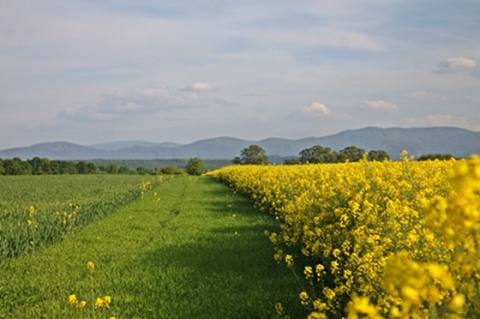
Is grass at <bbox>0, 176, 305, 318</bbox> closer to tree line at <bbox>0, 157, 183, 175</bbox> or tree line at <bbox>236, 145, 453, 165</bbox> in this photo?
tree line at <bbox>236, 145, 453, 165</bbox>

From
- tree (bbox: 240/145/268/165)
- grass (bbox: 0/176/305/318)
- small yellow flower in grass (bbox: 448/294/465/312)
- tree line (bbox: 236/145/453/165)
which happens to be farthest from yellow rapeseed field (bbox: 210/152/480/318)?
tree (bbox: 240/145/268/165)

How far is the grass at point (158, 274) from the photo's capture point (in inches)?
314

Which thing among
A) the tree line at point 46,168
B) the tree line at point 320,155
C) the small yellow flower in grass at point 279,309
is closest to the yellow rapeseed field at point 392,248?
the small yellow flower in grass at point 279,309

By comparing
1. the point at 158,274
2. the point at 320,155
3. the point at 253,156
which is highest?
the point at 253,156

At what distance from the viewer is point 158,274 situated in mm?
10109

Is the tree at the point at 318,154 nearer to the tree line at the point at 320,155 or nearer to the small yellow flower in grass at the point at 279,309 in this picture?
the tree line at the point at 320,155

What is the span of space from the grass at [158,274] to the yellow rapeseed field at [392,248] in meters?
0.83

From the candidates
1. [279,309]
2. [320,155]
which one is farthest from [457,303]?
[320,155]

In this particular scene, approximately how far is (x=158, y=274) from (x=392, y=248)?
17.5 feet

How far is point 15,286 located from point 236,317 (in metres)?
4.78

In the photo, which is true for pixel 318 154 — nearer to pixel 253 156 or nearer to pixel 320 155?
pixel 320 155

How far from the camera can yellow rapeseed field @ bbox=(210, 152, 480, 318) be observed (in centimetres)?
240

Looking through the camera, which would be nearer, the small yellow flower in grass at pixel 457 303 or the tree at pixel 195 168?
the small yellow flower in grass at pixel 457 303

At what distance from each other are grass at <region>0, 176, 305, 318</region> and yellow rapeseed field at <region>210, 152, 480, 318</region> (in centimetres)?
83
